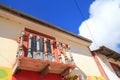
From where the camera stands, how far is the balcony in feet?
18.8

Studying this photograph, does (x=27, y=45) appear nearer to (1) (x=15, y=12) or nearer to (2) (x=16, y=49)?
(2) (x=16, y=49)

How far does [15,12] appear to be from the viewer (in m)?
7.11

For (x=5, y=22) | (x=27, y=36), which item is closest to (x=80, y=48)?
(x=27, y=36)

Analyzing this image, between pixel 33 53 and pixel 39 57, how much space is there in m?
0.27

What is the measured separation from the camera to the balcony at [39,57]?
572 cm

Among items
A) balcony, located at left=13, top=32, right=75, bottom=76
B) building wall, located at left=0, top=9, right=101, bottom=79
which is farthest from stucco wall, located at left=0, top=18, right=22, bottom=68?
balcony, located at left=13, top=32, right=75, bottom=76

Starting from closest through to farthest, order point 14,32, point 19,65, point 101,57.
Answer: point 19,65
point 14,32
point 101,57

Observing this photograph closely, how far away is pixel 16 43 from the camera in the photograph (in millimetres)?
6625

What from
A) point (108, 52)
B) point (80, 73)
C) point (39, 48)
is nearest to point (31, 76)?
point (39, 48)

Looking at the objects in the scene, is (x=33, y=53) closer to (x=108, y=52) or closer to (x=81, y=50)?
(x=81, y=50)

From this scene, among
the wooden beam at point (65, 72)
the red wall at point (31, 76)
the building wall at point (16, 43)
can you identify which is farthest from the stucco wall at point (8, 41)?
the wooden beam at point (65, 72)

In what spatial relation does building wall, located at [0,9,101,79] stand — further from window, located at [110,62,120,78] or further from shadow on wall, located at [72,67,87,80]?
window, located at [110,62,120,78]

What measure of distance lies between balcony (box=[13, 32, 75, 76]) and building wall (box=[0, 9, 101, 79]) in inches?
16.2

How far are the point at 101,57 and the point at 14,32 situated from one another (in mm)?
6899
